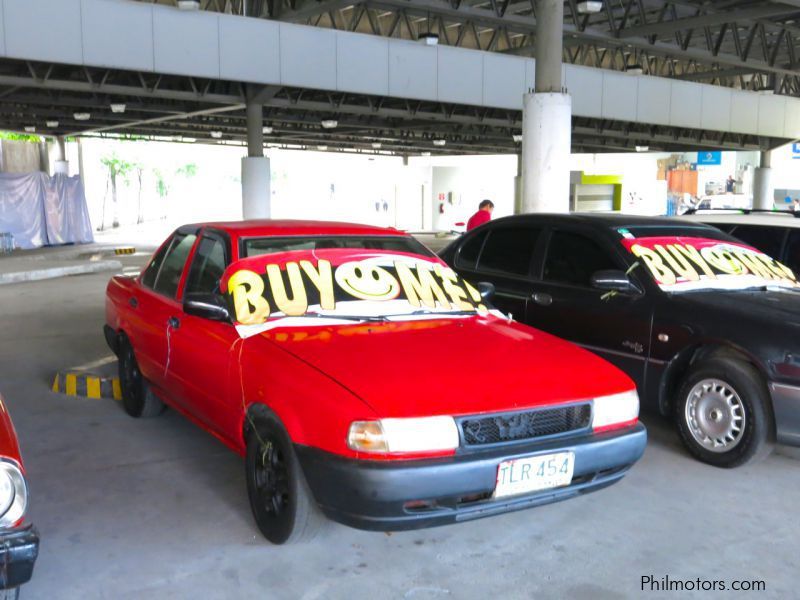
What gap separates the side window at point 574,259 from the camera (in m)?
5.53

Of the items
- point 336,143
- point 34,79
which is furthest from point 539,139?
point 336,143

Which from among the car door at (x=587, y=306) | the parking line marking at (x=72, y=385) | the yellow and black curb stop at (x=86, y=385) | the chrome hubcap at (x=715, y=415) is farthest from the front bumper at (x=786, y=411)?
the parking line marking at (x=72, y=385)

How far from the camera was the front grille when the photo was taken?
3129 mm

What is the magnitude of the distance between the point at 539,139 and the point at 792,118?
1966 cm

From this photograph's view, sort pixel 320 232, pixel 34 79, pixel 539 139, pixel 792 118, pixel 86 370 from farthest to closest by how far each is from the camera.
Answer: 1. pixel 792 118
2. pixel 34 79
3. pixel 539 139
4. pixel 86 370
5. pixel 320 232

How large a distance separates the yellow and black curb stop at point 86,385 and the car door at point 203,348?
1732 millimetres

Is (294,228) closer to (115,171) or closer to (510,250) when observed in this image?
(510,250)

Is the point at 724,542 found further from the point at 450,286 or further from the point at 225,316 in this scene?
the point at 225,316

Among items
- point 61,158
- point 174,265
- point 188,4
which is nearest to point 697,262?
point 174,265

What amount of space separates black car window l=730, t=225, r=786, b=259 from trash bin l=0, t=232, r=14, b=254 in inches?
857

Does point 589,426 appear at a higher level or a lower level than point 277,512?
higher

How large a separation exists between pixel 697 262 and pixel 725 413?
1207 mm

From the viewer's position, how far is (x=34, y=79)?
635 inches

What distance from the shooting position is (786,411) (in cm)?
437
